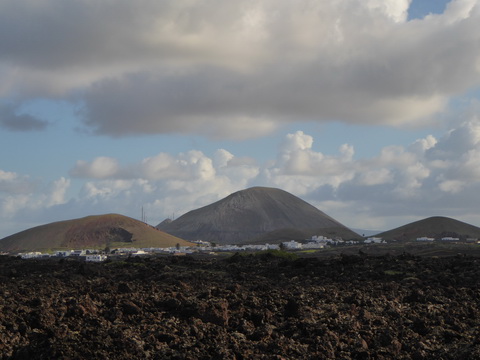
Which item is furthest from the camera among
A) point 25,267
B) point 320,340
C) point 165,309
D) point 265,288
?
point 25,267

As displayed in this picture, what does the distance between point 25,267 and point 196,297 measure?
1168 inches

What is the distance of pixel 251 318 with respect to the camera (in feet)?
92.5

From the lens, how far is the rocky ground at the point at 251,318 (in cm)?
2203

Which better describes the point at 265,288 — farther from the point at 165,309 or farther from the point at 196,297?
the point at 165,309

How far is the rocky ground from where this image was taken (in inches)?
867

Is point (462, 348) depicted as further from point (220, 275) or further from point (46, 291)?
point (220, 275)

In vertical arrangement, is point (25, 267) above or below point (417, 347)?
above

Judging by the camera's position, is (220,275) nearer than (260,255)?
Yes

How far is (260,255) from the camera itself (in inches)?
2734

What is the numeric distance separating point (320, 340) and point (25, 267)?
41531 mm

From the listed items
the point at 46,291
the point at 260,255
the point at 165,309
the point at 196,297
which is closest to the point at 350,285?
the point at 196,297

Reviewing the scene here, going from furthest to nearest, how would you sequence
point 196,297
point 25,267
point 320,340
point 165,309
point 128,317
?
point 25,267 → point 196,297 → point 165,309 → point 128,317 → point 320,340

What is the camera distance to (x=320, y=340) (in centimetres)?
2352

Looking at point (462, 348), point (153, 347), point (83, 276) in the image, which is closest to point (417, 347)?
point (462, 348)
